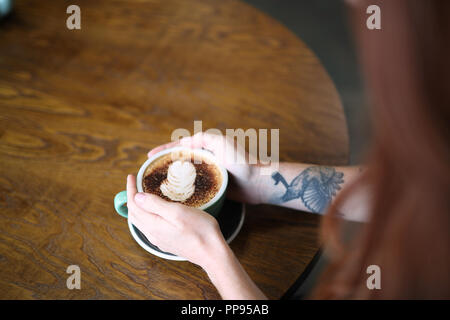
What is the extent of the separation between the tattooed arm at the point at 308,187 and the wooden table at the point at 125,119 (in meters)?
0.03

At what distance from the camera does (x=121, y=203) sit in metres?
0.69

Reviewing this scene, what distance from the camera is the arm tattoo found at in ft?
2.55

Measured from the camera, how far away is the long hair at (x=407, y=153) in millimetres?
425

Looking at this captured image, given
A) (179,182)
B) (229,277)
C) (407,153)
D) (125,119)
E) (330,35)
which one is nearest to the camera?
(407,153)

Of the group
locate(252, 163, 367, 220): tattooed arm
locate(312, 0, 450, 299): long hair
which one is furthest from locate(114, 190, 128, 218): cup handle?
locate(312, 0, 450, 299): long hair

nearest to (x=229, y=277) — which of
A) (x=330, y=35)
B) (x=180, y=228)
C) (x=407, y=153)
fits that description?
(x=180, y=228)

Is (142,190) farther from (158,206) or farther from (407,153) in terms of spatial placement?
(407,153)

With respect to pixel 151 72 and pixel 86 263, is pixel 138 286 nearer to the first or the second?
pixel 86 263

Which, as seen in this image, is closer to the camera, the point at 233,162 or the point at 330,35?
the point at 233,162

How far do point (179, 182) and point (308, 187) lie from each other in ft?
0.91

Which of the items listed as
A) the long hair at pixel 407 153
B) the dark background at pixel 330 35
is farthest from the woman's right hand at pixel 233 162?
the dark background at pixel 330 35

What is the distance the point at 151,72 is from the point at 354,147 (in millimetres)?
1339

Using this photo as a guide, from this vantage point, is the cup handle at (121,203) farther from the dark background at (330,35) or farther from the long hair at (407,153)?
the dark background at (330,35)

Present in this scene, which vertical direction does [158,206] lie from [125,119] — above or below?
below
